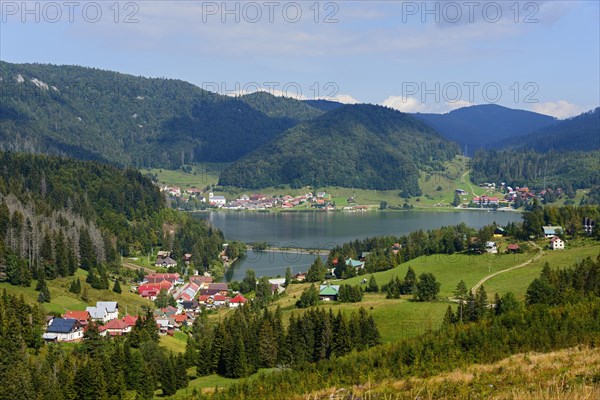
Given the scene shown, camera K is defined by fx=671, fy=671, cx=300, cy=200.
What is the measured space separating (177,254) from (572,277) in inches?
2073

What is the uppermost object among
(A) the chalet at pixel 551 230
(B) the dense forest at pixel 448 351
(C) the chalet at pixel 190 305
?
(A) the chalet at pixel 551 230

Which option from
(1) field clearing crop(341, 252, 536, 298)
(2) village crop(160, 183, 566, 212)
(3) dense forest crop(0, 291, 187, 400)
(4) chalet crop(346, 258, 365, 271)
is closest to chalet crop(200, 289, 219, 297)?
(1) field clearing crop(341, 252, 536, 298)

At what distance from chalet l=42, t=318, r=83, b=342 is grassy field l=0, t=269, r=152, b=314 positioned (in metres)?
6.58

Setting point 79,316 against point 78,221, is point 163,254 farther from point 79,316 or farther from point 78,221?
point 79,316

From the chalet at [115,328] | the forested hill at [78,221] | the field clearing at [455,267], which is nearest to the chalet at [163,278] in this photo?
the forested hill at [78,221]

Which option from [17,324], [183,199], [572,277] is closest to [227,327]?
[17,324]

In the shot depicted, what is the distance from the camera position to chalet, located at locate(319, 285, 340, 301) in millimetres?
55875

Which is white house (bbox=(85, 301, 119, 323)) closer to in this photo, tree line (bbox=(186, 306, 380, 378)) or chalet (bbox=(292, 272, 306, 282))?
tree line (bbox=(186, 306, 380, 378))

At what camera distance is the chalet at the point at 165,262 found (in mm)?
79556

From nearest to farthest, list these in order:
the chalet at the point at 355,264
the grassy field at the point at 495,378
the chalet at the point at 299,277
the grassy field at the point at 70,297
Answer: the grassy field at the point at 495,378, the grassy field at the point at 70,297, the chalet at the point at 299,277, the chalet at the point at 355,264

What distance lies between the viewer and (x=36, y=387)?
29.0 m

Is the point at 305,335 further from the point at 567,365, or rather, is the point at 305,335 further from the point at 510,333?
the point at 567,365

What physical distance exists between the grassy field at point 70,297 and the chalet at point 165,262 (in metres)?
18.3

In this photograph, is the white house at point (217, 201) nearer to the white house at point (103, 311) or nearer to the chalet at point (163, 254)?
the chalet at point (163, 254)
